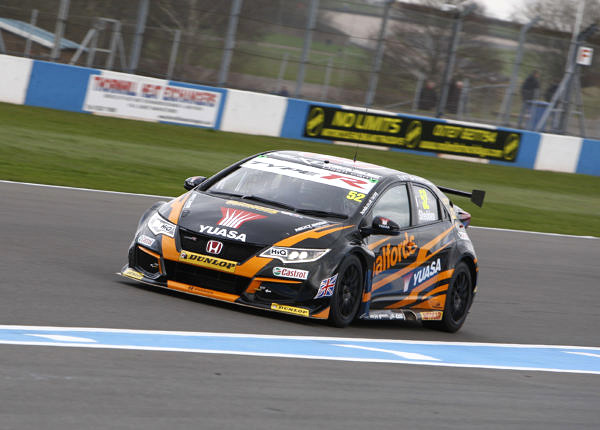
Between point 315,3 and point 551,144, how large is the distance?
7.15 metres

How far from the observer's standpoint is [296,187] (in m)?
9.15

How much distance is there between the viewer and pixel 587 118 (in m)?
29.1

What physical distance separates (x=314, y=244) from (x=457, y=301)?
2298mm

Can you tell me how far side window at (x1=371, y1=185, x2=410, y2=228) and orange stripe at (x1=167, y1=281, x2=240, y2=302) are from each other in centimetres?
152

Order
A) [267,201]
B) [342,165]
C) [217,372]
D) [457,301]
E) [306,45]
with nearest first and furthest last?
[217,372] → [267,201] → [342,165] → [457,301] → [306,45]

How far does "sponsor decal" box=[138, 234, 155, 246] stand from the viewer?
845 cm

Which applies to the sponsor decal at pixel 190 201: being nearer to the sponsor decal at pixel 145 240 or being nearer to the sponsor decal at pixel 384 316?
the sponsor decal at pixel 145 240

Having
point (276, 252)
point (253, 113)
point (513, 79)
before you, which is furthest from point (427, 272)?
point (513, 79)

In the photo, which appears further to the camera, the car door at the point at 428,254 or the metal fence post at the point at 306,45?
the metal fence post at the point at 306,45

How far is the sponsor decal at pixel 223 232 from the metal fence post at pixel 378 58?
18676mm

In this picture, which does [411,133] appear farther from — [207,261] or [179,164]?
[207,261]

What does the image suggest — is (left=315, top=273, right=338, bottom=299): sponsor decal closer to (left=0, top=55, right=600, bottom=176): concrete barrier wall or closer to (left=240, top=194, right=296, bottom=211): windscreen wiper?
(left=240, top=194, right=296, bottom=211): windscreen wiper

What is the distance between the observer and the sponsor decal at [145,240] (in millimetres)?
8445

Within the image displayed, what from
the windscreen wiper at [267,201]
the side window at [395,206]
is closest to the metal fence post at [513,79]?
the side window at [395,206]
